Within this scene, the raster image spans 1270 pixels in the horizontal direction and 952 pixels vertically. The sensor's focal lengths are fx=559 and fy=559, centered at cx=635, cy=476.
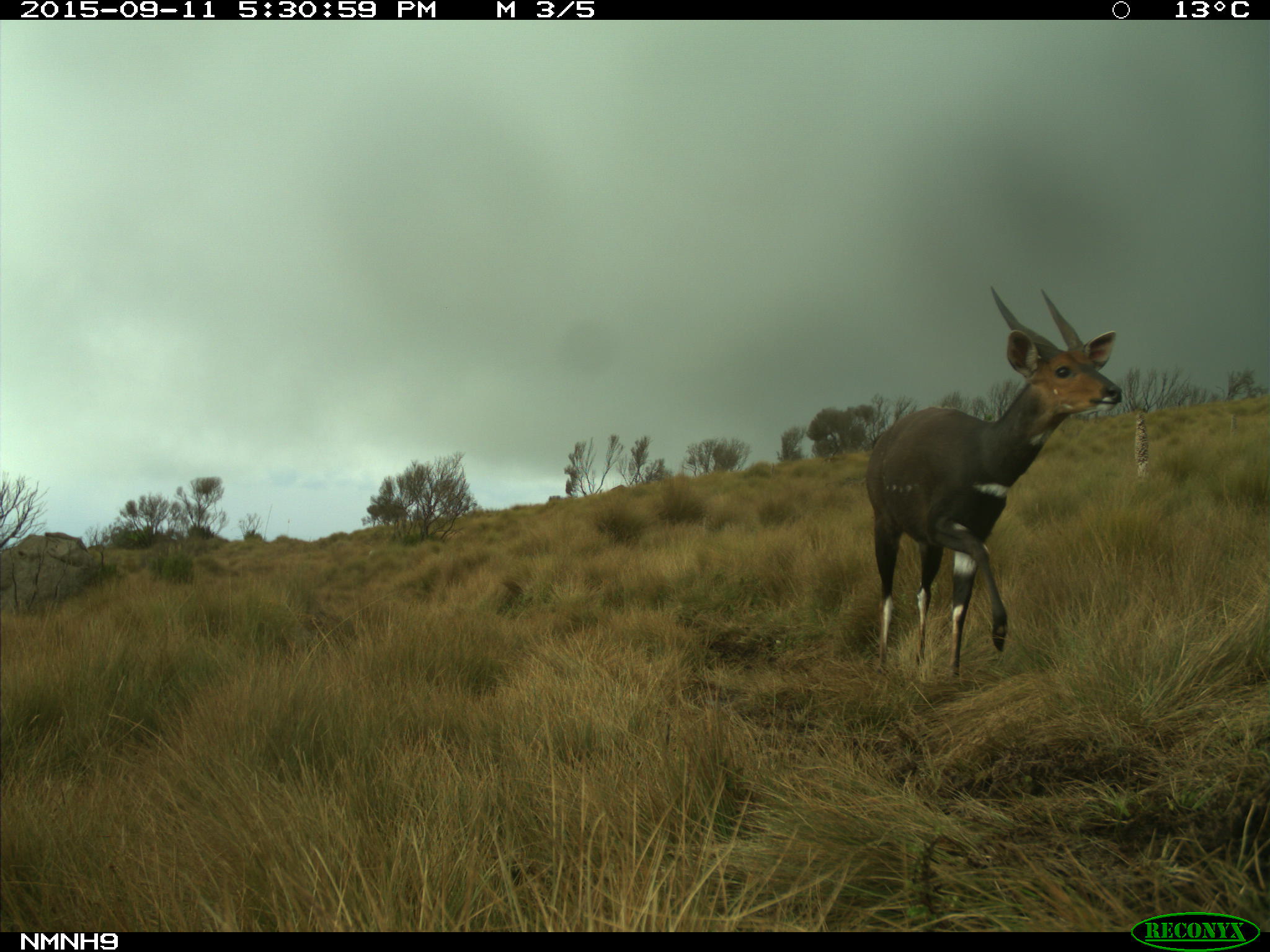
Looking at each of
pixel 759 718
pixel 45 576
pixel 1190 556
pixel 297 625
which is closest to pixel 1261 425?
pixel 1190 556

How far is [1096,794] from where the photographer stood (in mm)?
1832

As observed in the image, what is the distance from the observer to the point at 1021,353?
94.6 inches

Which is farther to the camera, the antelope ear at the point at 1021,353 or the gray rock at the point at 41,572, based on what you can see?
the gray rock at the point at 41,572

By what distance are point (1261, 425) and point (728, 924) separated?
15.4m

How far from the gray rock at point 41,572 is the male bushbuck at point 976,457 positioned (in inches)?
403

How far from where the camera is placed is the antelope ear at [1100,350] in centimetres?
227

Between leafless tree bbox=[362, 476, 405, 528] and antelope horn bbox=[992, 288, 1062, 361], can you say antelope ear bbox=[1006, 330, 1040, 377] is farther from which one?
leafless tree bbox=[362, 476, 405, 528]
